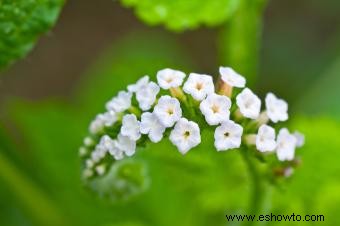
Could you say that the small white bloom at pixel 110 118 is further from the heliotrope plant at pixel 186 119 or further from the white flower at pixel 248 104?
the white flower at pixel 248 104

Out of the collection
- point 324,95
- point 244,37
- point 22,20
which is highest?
point 324,95

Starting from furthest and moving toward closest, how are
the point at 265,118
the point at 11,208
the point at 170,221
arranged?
1. the point at 11,208
2. the point at 170,221
3. the point at 265,118

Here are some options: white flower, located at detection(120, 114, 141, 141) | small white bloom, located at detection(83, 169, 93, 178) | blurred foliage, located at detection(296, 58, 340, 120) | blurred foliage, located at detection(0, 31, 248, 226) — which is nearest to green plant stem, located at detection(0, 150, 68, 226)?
blurred foliage, located at detection(0, 31, 248, 226)

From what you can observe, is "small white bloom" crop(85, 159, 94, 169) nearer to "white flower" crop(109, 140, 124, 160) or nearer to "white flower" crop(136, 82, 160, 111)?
"white flower" crop(109, 140, 124, 160)

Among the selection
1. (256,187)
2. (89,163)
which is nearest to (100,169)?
(89,163)

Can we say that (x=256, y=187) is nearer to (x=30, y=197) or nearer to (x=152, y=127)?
(x=152, y=127)

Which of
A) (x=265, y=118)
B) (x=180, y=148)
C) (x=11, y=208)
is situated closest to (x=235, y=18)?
(x=265, y=118)

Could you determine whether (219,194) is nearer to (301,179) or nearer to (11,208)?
(301,179)
